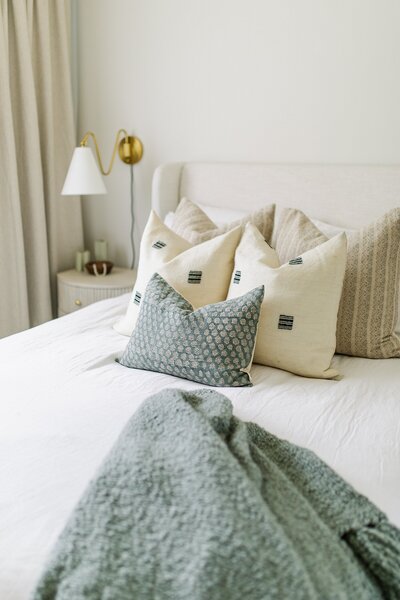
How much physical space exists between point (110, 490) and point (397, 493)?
53cm

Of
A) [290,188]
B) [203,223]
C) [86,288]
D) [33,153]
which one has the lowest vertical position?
[86,288]

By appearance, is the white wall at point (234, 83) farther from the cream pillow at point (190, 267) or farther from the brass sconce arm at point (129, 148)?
the cream pillow at point (190, 267)

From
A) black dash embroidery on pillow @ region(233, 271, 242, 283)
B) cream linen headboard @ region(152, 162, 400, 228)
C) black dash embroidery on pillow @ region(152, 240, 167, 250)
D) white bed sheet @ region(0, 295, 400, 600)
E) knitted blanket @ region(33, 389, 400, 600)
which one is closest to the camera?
knitted blanket @ region(33, 389, 400, 600)

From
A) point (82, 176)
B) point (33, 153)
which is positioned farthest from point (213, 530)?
point (33, 153)

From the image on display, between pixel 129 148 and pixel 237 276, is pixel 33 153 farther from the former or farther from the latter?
pixel 237 276

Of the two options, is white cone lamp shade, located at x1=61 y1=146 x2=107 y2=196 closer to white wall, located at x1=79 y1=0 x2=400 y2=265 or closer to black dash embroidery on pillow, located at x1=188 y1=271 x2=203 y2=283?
white wall, located at x1=79 y1=0 x2=400 y2=265

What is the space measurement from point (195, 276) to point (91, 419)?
628 mm

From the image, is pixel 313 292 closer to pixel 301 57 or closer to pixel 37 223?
pixel 301 57

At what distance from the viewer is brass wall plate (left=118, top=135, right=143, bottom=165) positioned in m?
2.85

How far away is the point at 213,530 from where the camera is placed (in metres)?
0.83

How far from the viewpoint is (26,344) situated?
1788 millimetres

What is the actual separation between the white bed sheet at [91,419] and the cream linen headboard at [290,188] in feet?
2.22

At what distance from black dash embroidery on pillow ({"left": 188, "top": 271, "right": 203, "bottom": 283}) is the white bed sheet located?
0.29m

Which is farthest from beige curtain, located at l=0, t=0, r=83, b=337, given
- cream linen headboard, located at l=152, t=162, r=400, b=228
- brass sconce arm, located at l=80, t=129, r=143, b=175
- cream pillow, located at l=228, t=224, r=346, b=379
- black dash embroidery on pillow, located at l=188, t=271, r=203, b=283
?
cream pillow, located at l=228, t=224, r=346, b=379
